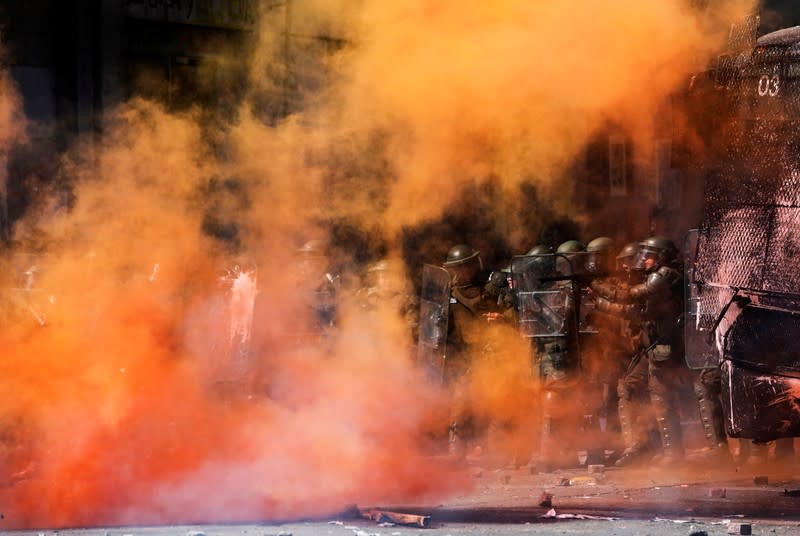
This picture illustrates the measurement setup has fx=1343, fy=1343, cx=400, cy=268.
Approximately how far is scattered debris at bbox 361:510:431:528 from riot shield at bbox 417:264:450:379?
3626 millimetres

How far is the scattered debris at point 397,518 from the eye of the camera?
299 inches

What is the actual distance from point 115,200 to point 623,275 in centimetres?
420

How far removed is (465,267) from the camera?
11664 mm

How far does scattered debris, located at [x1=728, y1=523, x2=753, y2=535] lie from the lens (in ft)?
23.3

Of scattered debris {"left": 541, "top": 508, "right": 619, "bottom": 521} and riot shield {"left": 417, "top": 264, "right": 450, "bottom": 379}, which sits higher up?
riot shield {"left": 417, "top": 264, "right": 450, "bottom": 379}

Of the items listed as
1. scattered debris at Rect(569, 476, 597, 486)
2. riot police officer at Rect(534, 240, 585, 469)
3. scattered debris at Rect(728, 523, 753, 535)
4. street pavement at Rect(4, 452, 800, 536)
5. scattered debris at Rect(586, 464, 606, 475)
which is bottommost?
scattered debris at Rect(569, 476, 597, 486)

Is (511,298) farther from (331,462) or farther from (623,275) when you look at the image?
(331,462)

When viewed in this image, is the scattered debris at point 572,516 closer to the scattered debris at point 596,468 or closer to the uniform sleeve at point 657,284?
the scattered debris at point 596,468

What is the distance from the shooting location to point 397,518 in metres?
7.73

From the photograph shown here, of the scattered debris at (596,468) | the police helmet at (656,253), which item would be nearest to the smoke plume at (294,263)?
the scattered debris at (596,468)

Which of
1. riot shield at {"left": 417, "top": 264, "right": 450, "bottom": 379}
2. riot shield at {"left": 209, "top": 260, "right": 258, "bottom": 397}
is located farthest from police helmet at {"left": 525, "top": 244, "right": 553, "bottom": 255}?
riot shield at {"left": 209, "top": 260, "right": 258, "bottom": 397}

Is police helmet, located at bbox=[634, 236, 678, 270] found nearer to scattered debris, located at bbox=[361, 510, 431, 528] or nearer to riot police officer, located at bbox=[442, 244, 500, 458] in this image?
riot police officer, located at bbox=[442, 244, 500, 458]

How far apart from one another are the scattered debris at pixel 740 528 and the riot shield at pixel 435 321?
4476 mm

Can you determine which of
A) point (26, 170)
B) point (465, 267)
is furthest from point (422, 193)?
point (26, 170)
